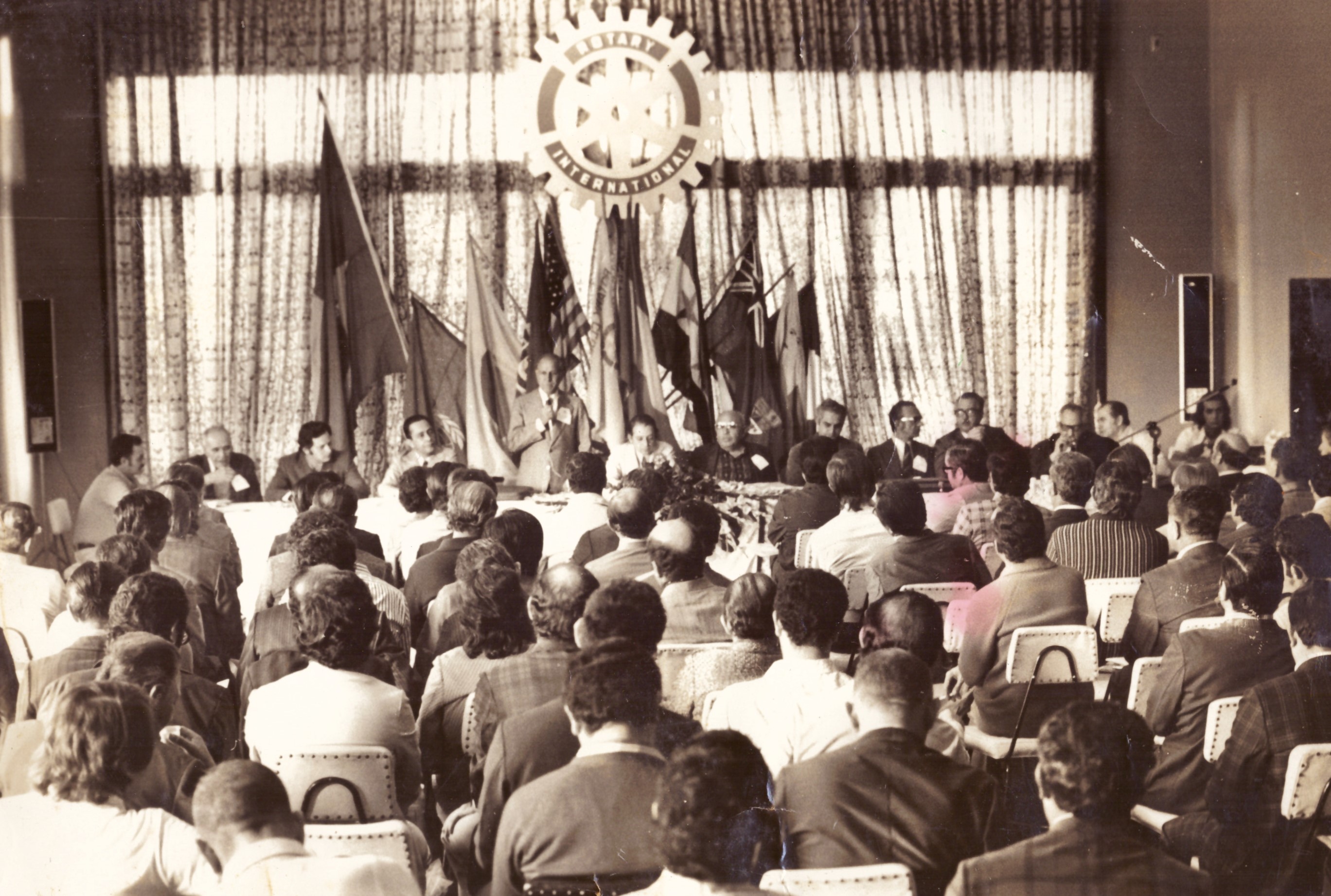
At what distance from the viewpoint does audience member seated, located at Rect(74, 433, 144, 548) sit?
257 inches

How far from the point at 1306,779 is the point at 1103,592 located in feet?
5.22

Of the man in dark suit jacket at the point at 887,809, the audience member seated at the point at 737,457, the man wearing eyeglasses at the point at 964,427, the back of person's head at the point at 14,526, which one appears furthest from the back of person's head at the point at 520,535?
the man wearing eyeglasses at the point at 964,427

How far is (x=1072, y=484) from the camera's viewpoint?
4.98 meters

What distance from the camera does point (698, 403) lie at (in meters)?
9.42

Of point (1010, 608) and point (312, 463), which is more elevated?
point (312, 463)

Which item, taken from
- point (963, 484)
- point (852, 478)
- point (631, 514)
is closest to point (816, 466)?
point (963, 484)

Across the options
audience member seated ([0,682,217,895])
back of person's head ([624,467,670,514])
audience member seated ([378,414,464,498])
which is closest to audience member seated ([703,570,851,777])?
audience member seated ([0,682,217,895])

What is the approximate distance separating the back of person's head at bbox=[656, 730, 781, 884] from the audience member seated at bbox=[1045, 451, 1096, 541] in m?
3.18

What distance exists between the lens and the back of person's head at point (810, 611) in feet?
9.86

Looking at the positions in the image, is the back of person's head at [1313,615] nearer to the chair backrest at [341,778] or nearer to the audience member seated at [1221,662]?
the audience member seated at [1221,662]

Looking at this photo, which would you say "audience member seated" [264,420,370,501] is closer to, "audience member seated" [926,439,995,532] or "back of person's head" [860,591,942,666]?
"audience member seated" [926,439,995,532]

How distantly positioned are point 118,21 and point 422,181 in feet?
8.35

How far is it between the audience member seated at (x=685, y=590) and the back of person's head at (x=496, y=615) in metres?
0.64

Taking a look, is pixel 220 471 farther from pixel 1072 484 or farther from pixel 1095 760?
pixel 1095 760
